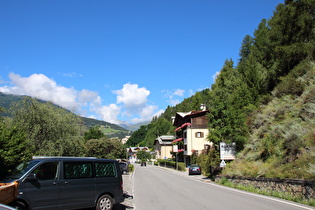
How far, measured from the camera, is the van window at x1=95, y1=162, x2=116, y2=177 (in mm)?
8891

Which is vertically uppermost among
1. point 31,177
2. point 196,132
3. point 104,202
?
point 196,132

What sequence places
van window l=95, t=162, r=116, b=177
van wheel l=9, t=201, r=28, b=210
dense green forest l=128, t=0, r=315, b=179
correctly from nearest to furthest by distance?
1. van wheel l=9, t=201, r=28, b=210
2. van window l=95, t=162, r=116, b=177
3. dense green forest l=128, t=0, r=315, b=179

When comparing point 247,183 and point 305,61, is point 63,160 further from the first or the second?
point 305,61

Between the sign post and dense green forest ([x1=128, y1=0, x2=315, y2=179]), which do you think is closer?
dense green forest ([x1=128, y1=0, x2=315, y2=179])

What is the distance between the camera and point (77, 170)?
8.38 m

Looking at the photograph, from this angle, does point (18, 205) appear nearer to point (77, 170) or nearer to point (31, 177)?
point (31, 177)

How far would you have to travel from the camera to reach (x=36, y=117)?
2731 cm

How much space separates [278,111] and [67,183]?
20.9 m

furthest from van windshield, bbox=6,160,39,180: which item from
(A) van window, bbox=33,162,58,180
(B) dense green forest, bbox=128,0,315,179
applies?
(B) dense green forest, bbox=128,0,315,179

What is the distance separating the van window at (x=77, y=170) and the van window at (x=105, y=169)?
0.88 ft

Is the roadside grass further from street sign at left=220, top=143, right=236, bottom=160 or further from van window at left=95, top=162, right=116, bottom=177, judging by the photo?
van window at left=95, top=162, right=116, bottom=177

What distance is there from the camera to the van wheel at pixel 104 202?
8.63 m

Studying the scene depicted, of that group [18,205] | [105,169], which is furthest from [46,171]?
[105,169]

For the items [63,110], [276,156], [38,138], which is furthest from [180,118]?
[276,156]
